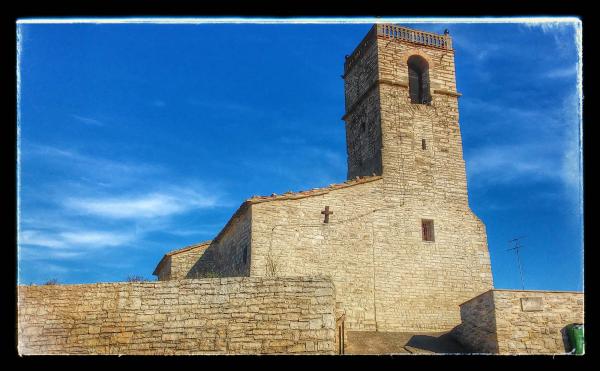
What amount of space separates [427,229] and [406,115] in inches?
163

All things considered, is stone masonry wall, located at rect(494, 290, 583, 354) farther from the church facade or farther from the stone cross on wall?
the stone cross on wall

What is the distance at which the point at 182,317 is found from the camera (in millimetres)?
10344

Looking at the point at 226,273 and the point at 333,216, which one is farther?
the point at 226,273

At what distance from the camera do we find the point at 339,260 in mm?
16531

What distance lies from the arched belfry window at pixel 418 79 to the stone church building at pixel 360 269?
54mm

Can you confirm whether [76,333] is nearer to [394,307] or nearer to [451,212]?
[394,307]

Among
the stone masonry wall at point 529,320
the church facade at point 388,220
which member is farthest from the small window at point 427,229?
the stone masonry wall at point 529,320

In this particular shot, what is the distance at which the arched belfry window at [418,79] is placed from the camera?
68.2ft

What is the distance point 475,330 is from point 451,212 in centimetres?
519

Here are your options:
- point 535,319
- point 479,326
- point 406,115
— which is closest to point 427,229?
point 406,115

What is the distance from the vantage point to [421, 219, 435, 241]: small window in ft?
59.2

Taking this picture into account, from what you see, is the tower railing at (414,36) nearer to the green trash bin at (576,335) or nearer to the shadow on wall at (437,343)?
the shadow on wall at (437,343)

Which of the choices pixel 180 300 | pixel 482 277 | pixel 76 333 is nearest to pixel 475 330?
pixel 482 277

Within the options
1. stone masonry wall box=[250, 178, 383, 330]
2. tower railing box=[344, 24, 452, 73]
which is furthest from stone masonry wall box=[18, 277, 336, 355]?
tower railing box=[344, 24, 452, 73]
